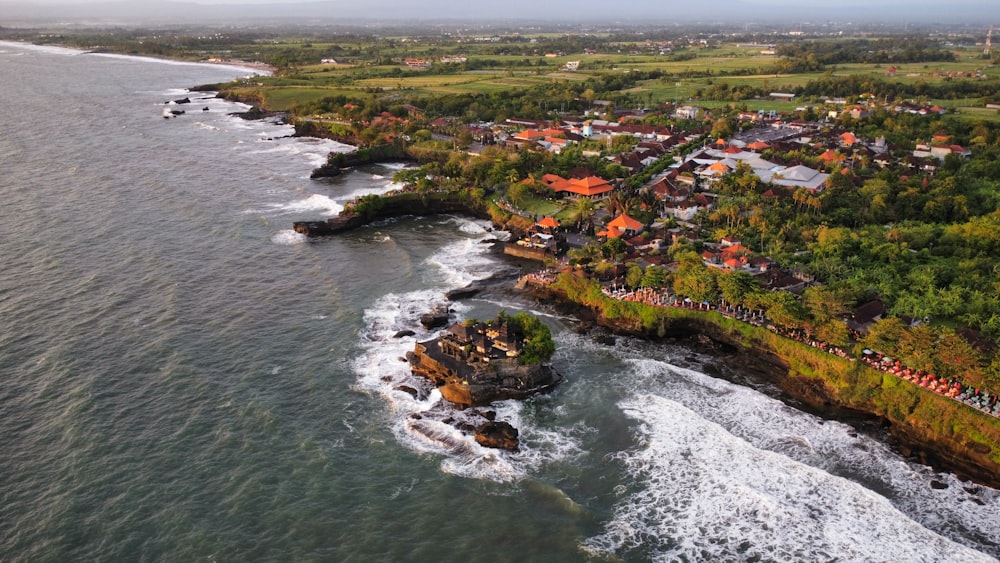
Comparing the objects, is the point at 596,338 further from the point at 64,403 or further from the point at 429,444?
the point at 64,403

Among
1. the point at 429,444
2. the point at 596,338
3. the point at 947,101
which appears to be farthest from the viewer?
the point at 947,101

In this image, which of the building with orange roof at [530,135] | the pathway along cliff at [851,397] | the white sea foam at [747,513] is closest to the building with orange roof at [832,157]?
the building with orange roof at [530,135]

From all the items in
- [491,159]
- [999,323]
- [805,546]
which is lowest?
[805,546]

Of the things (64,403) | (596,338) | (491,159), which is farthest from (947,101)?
(64,403)

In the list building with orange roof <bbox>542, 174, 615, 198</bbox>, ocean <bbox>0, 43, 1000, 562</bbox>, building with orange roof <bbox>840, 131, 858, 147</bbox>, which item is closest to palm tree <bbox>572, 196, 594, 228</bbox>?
building with orange roof <bbox>542, 174, 615, 198</bbox>

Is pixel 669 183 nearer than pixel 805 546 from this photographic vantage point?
No

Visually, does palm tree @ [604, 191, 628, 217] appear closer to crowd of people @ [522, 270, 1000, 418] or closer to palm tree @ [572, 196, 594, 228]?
palm tree @ [572, 196, 594, 228]

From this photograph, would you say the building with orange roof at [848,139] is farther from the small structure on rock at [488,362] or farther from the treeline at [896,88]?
the small structure on rock at [488,362]
